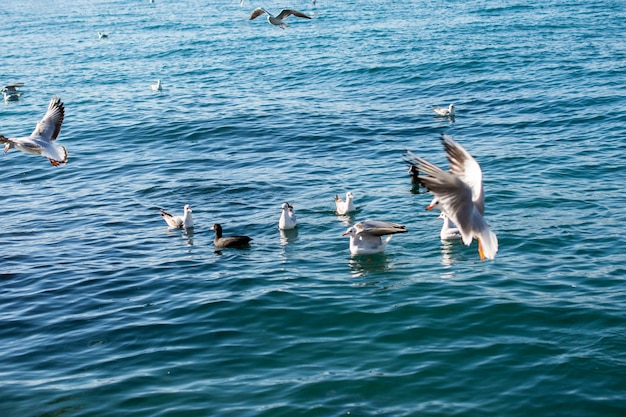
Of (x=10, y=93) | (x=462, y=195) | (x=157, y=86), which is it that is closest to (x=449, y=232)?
(x=462, y=195)

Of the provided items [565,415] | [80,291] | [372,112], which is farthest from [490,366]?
[372,112]

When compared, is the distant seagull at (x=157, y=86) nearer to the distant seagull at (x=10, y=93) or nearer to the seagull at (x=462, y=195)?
the distant seagull at (x=10, y=93)

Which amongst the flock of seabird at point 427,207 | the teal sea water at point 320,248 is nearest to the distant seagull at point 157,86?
the teal sea water at point 320,248

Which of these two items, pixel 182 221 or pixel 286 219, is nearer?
pixel 286 219

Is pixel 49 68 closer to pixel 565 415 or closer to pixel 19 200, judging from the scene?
pixel 19 200

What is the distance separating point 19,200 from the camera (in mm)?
21750

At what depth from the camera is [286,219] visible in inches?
681

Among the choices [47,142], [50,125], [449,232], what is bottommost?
[449,232]

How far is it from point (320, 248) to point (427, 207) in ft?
15.5

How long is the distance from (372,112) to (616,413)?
19721 millimetres

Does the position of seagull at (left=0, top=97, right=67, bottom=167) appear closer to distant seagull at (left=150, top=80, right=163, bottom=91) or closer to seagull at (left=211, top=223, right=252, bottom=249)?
seagull at (left=211, top=223, right=252, bottom=249)

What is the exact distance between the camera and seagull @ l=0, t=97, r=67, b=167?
1633 cm

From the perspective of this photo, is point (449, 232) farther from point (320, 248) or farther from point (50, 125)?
point (50, 125)

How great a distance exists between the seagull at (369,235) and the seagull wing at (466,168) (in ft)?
13.0
